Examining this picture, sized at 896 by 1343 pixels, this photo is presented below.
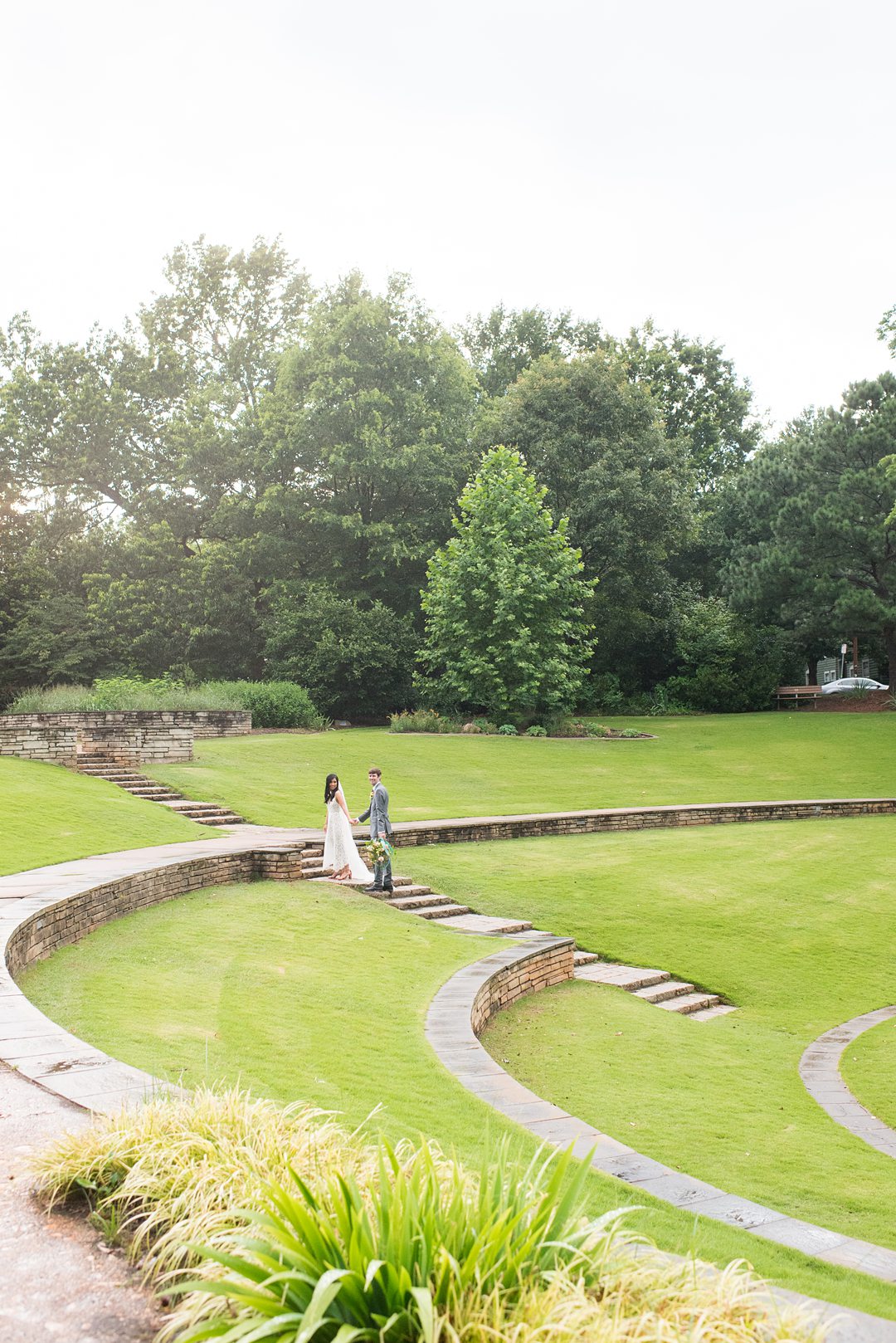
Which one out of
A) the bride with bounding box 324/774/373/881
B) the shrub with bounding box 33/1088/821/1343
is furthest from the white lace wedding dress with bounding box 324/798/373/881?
the shrub with bounding box 33/1088/821/1343

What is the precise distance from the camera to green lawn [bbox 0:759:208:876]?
13.5 m

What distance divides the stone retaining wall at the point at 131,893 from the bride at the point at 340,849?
45cm

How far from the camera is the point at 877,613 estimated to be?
3472 centimetres

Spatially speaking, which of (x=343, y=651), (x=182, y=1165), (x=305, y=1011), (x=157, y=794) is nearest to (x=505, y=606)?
(x=343, y=651)

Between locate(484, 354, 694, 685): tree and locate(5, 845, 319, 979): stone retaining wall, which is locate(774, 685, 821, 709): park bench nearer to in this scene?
locate(484, 354, 694, 685): tree

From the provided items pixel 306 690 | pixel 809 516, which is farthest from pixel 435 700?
pixel 809 516

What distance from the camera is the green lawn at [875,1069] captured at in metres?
8.56

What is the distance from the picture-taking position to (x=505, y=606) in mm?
31578

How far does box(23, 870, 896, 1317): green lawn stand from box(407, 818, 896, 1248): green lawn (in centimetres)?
124

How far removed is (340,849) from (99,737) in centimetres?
975

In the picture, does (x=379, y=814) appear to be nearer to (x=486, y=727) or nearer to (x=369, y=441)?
(x=486, y=727)

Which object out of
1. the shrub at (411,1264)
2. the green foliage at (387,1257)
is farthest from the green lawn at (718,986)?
the green foliage at (387,1257)

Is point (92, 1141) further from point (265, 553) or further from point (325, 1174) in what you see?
point (265, 553)

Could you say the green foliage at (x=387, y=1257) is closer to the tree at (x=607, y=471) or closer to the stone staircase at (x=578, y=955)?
the stone staircase at (x=578, y=955)
